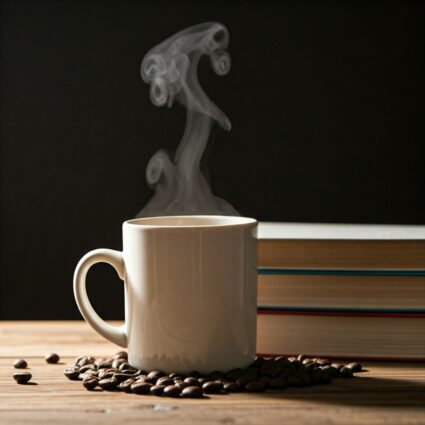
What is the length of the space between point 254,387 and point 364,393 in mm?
105

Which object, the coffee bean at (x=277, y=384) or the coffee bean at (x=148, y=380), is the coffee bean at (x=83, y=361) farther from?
the coffee bean at (x=277, y=384)

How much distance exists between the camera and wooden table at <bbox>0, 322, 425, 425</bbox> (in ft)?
2.18

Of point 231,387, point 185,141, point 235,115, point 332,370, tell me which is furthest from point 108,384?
point 235,115

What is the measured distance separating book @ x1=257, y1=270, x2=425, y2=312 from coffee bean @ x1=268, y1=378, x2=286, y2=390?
0.15 m

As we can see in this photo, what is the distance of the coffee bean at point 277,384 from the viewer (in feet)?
2.50

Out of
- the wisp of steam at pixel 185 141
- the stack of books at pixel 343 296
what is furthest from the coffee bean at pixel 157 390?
the wisp of steam at pixel 185 141

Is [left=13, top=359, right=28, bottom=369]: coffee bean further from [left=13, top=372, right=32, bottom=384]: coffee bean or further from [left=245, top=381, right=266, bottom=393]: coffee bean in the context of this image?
[left=245, top=381, right=266, bottom=393]: coffee bean

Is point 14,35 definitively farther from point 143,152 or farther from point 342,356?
point 342,356

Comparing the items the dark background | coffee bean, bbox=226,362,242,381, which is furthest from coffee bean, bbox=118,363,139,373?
the dark background

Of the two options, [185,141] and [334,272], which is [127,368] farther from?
[185,141]

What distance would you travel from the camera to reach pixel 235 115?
1987 mm

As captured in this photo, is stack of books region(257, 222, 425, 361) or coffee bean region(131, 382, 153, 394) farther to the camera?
Result: stack of books region(257, 222, 425, 361)

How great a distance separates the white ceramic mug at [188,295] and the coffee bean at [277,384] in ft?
0.18

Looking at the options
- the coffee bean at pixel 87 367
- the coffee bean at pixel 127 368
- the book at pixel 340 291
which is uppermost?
the book at pixel 340 291
